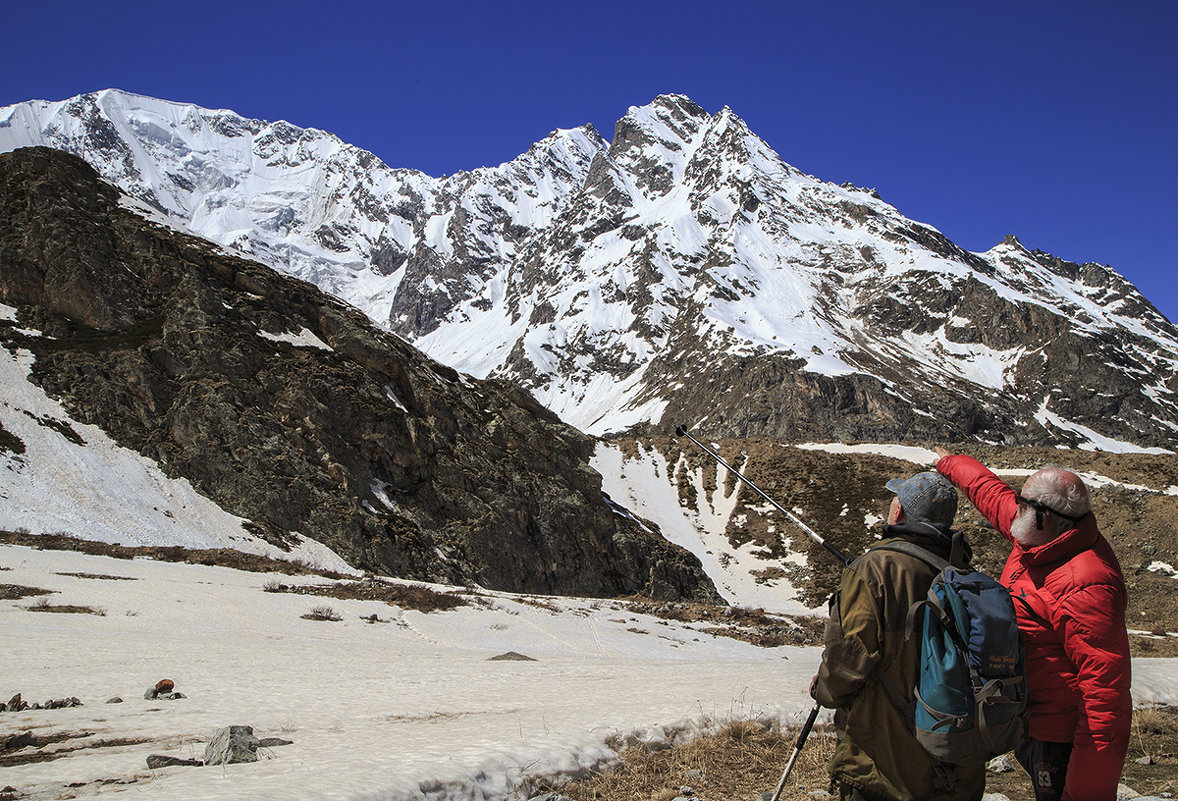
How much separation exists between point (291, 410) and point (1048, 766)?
31358 mm

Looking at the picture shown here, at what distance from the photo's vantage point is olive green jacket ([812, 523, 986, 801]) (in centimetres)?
359

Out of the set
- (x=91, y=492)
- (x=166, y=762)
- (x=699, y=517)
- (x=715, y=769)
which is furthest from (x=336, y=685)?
(x=699, y=517)

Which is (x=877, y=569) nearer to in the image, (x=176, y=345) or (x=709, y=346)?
(x=176, y=345)

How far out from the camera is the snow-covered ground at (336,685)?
583 cm

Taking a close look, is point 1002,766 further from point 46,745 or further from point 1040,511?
point 46,745

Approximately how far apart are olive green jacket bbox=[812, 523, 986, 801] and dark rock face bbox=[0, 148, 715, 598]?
84.9 ft

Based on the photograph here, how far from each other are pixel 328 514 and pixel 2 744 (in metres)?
22.5

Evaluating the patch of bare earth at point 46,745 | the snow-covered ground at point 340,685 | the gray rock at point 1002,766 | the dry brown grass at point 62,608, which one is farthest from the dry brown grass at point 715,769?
the dry brown grass at point 62,608

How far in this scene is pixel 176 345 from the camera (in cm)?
3152

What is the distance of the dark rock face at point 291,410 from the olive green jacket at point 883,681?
84.9 ft

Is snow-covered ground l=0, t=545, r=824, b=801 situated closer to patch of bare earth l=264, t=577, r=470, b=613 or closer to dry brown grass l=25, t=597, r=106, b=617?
dry brown grass l=25, t=597, r=106, b=617

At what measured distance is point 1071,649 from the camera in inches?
168

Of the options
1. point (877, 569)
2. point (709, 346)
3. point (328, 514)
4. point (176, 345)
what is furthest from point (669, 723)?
point (709, 346)

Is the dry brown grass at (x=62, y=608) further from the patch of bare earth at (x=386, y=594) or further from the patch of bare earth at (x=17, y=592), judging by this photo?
the patch of bare earth at (x=386, y=594)
